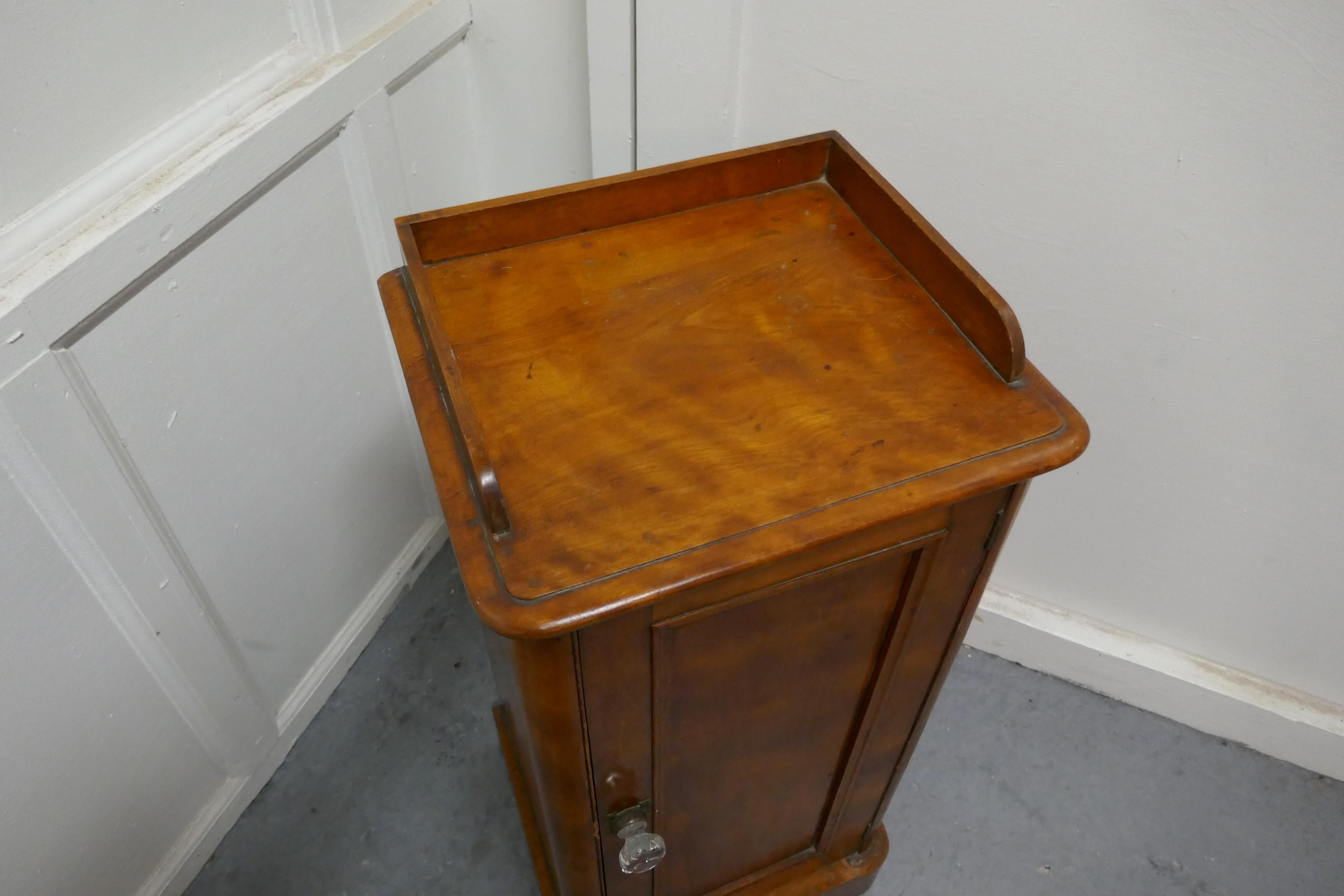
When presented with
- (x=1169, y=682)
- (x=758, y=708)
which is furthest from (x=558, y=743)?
(x=1169, y=682)

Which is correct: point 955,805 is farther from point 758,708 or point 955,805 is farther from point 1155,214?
point 1155,214

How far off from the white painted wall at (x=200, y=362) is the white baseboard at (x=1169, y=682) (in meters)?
1.04

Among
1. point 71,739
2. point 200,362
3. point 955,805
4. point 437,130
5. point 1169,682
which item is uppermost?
point 437,130

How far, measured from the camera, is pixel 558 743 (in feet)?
2.53

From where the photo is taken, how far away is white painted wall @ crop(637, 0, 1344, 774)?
0.98m

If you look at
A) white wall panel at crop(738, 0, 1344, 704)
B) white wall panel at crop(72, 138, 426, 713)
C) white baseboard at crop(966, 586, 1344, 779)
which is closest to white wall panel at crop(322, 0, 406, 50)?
white wall panel at crop(72, 138, 426, 713)

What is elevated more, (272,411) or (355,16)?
(355,16)

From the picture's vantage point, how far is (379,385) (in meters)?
1.41

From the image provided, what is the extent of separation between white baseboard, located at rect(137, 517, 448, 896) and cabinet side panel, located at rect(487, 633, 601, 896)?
1.81 feet

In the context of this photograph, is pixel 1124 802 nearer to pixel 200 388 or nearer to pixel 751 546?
pixel 751 546

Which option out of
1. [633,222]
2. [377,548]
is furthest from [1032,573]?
[377,548]

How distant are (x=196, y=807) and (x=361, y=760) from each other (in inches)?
9.4

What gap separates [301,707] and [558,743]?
0.84 metres

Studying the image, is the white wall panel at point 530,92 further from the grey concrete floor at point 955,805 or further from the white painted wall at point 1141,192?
the grey concrete floor at point 955,805
